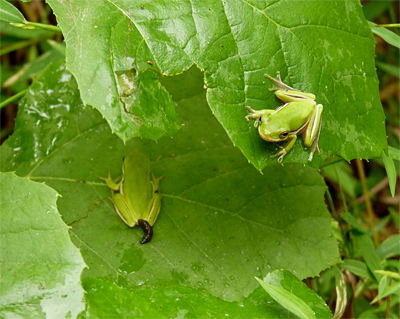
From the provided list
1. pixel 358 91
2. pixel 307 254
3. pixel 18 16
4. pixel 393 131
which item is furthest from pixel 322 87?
pixel 393 131

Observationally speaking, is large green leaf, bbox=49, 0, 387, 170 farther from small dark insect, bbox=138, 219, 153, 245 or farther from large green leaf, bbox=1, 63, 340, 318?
small dark insect, bbox=138, 219, 153, 245

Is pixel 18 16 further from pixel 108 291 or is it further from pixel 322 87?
pixel 322 87

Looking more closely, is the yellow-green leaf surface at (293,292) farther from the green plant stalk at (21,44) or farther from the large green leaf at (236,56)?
the green plant stalk at (21,44)

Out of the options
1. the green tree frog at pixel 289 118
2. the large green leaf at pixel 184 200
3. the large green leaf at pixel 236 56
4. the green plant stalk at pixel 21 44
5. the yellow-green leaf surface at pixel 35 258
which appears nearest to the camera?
the yellow-green leaf surface at pixel 35 258

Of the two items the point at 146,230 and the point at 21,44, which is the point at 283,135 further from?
the point at 21,44

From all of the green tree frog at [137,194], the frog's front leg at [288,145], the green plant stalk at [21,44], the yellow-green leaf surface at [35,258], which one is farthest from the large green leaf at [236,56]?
the green plant stalk at [21,44]

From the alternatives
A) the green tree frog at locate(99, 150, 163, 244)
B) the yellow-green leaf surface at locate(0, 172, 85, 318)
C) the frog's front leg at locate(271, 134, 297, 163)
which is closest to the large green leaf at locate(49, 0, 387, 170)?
the frog's front leg at locate(271, 134, 297, 163)
